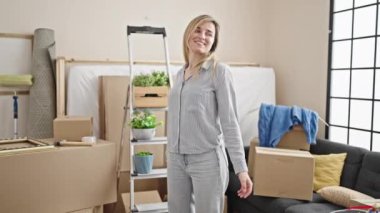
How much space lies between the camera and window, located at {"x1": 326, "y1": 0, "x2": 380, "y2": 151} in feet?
9.80

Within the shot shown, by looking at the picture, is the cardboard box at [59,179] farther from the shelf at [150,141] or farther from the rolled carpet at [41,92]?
the rolled carpet at [41,92]

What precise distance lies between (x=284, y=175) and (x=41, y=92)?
6.66 feet

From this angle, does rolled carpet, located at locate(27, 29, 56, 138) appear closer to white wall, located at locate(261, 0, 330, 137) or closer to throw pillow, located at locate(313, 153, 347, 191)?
throw pillow, located at locate(313, 153, 347, 191)

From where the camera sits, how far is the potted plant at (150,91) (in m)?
2.67

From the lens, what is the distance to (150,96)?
2693mm

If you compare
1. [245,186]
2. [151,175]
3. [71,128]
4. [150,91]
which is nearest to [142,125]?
[150,91]

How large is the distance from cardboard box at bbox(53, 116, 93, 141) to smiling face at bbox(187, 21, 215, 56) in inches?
46.4

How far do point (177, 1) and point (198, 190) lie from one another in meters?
2.53

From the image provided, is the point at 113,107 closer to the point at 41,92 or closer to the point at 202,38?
the point at 41,92

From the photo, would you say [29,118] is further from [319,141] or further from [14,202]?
[319,141]

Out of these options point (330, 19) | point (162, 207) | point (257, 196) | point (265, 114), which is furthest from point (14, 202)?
point (330, 19)

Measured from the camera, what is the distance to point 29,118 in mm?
3049

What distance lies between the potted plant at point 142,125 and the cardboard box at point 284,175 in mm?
798

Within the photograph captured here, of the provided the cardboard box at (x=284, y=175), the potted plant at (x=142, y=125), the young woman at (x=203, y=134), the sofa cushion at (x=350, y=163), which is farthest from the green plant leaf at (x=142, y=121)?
the sofa cushion at (x=350, y=163)
